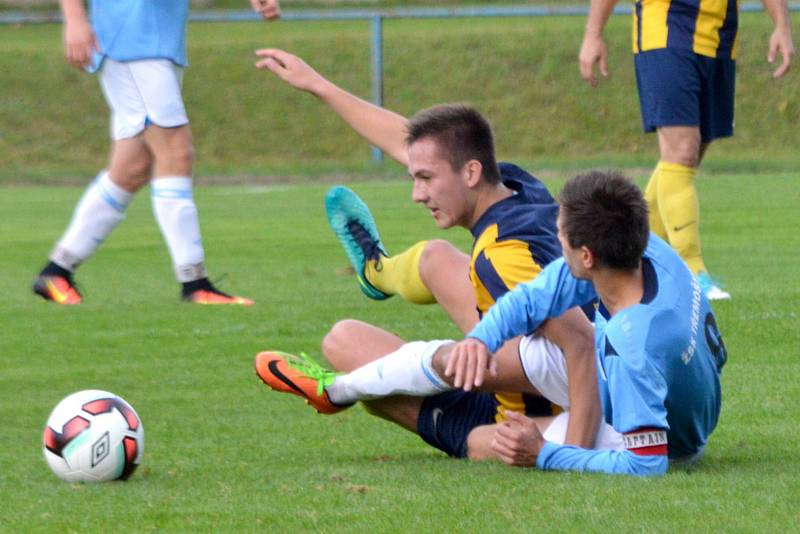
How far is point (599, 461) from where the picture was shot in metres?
4.51

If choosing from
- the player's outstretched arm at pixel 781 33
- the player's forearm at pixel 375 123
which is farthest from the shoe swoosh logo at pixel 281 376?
the player's outstretched arm at pixel 781 33

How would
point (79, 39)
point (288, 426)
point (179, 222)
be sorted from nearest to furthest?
point (288, 426) → point (79, 39) → point (179, 222)

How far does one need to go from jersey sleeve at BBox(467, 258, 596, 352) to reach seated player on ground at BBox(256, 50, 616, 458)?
0.12 metres

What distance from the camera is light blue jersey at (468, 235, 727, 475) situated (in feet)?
14.0

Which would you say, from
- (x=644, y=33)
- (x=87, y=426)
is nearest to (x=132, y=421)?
(x=87, y=426)

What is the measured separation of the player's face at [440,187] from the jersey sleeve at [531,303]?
547 millimetres

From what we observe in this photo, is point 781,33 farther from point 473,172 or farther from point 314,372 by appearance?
point 314,372

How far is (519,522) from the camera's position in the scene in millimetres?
3895

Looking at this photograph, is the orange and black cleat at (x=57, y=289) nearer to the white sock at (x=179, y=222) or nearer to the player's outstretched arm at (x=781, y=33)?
the white sock at (x=179, y=222)

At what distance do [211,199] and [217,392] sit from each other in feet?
36.6

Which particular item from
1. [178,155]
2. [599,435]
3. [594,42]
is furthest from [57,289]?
[599,435]

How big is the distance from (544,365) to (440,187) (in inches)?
27.8

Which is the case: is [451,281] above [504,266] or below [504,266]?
below

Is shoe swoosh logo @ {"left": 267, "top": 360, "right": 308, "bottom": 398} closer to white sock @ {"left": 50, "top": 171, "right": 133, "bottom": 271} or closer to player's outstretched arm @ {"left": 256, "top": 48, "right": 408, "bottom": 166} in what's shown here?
player's outstretched arm @ {"left": 256, "top": 48, "right": 408, "bottom": 166}
